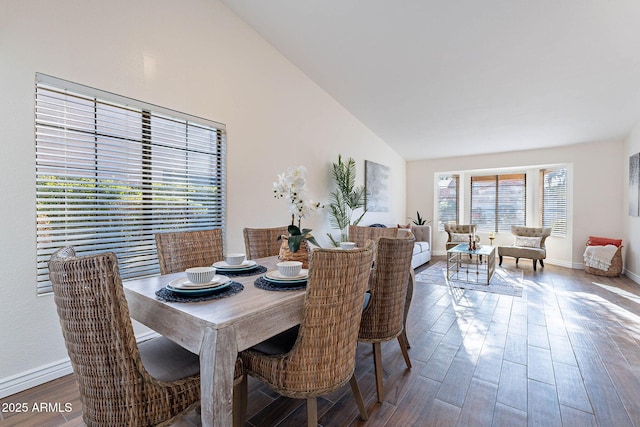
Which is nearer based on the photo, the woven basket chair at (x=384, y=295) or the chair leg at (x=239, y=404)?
the chair leg at (x=239, y=404)

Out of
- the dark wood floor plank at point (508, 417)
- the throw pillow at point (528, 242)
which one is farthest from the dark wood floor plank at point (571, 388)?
the throw pillow at point (528, 242)

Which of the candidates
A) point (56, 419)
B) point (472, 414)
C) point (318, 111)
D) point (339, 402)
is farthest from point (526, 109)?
point (56, 419)

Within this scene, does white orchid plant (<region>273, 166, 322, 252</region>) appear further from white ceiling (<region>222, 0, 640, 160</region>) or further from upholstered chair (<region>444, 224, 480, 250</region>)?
upholstered chair (<region>444, 224, 480, 250</region>)

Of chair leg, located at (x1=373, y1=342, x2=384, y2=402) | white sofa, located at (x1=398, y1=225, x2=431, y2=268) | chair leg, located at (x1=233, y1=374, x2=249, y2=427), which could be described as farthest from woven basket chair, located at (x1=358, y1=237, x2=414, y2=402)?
white sofa, located at (x1=398, y1=225, x2=431, y2=268)

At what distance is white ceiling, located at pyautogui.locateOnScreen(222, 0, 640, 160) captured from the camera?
2.73 meters

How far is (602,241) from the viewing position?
518 centimetres

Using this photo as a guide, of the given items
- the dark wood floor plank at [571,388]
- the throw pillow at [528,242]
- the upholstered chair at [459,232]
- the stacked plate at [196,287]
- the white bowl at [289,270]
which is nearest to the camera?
the stacked plate at [196,287]

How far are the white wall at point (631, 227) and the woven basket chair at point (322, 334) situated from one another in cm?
557

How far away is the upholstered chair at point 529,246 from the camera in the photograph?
18.0ft

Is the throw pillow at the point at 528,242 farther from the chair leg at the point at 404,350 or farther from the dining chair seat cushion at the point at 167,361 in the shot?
the dining chair seat cushion at the point at 167,361

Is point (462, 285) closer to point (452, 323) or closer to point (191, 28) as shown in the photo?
point (452, 323)

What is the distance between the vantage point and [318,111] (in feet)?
14.6

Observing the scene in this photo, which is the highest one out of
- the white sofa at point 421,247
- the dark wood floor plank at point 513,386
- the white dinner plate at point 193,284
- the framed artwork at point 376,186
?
the framed artwork at point 376,186

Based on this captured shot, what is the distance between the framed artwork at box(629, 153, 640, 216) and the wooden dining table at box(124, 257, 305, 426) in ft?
18.9
